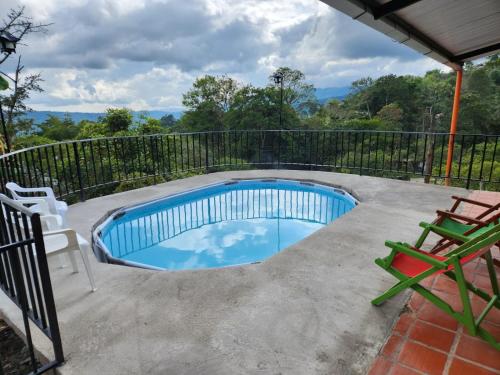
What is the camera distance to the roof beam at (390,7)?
2982mm

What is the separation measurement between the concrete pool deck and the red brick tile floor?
83mm

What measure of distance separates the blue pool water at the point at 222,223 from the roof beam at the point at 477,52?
10.3 ft

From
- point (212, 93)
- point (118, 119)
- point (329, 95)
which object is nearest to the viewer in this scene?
point (118, 119)

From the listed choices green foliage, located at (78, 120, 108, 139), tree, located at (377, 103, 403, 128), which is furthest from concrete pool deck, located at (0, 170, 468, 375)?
tree, located at (377, 103, 403, 128)

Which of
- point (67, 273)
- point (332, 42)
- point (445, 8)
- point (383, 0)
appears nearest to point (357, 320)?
point (67, 273)

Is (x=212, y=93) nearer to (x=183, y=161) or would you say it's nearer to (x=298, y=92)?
(x=298, y=92)

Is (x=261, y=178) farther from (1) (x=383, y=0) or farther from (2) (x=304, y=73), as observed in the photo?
(2) (x=304, y=73)

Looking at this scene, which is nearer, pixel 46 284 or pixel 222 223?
pixel 46 284

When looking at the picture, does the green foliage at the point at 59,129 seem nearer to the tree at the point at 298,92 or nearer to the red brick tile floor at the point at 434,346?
the tree at the point at 298,92

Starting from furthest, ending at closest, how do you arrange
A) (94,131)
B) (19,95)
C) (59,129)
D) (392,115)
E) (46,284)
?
1. (392,115)
2. (59,129)
3. (94,131)
4. (19,95)
5. (46,284)

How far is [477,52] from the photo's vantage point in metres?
5.26

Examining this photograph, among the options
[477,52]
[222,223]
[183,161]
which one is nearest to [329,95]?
[183,161]

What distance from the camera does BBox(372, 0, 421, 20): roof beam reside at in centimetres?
298

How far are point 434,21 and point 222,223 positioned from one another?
3.76 m
